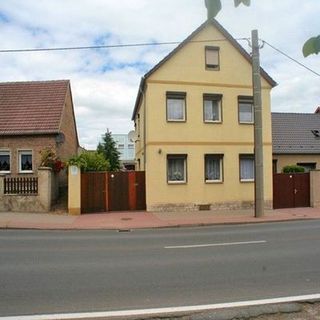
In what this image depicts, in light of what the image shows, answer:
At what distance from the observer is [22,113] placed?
26984 millimetres

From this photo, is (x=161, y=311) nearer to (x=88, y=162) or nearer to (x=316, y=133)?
(x=88, y=162)

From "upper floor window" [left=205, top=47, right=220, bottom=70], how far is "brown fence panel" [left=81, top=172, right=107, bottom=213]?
25.7 ft

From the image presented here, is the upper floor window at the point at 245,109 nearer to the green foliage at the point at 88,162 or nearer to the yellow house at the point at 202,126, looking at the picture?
the yellow house at the point at 202,126

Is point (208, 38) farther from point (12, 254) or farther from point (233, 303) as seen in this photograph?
point (233, 303)

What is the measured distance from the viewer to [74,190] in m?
21.3

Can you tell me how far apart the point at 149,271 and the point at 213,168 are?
15515mm

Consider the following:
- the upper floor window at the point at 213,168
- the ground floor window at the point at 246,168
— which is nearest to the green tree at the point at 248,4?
the upper floor window at the point at 213,168

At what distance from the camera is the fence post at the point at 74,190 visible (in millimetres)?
21188

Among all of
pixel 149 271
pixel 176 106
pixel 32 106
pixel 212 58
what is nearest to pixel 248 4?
pixel 149 271

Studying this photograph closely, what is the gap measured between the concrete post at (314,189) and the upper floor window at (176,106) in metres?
7.93

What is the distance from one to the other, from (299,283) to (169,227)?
1031 centimetres

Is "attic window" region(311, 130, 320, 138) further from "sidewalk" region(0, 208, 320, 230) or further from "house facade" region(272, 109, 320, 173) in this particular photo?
"sidewalk" region(0, 208, 320, 230)

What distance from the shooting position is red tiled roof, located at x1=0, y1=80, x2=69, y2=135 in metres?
25.7

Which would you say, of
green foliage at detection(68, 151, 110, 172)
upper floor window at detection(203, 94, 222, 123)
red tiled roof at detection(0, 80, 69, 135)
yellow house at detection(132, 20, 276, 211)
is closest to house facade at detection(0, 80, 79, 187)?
red tiled roof at detection(0, 80, 69, 135)
